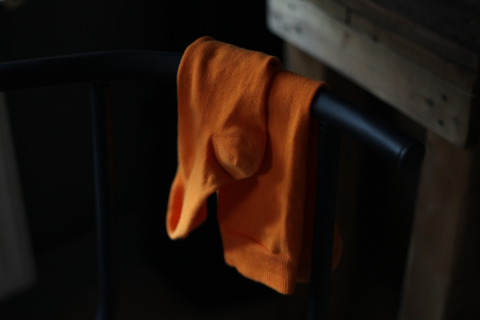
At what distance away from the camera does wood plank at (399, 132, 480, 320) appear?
883 millimetres

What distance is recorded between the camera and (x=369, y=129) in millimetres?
432

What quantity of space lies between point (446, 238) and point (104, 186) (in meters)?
0.66

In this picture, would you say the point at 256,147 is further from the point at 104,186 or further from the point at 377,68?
the point at 377,68

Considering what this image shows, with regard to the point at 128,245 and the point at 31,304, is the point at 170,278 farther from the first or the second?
the point at 31,304

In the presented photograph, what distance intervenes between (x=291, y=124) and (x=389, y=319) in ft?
3.81

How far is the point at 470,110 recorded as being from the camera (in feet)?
2.48

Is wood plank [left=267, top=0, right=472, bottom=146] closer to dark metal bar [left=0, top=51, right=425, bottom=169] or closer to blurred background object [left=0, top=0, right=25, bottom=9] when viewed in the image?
dark metal bar [left=0, top=51, right=425, bottom=169]

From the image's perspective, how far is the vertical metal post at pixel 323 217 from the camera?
1.62 ft

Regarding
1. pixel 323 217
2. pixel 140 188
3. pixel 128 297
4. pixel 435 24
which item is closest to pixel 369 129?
pixel 323 217

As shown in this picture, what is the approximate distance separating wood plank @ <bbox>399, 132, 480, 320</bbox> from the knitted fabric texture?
38 centimetres

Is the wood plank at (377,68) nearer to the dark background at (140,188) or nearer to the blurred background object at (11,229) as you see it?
the dark background at (140,188)

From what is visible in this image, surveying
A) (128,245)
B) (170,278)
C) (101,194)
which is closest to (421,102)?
(101,194)

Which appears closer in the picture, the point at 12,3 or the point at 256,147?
the point at 256,147

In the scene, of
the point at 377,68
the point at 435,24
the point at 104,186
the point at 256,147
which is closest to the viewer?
the point at 256,147
